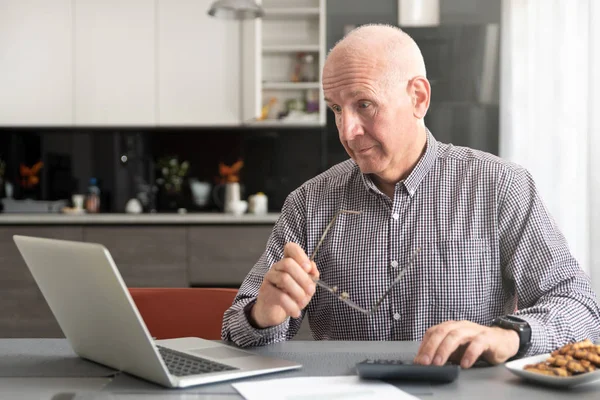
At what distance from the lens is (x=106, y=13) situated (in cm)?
452

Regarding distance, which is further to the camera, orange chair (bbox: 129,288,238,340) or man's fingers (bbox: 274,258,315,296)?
orange chair (bbox: 129,288,238,340)

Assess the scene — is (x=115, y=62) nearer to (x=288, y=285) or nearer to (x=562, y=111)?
(x=562, y=111)

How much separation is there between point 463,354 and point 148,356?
1.67 ft

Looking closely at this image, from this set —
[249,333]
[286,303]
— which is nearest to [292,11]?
[249,333]

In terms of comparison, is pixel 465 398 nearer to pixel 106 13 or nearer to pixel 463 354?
pixel 463 354

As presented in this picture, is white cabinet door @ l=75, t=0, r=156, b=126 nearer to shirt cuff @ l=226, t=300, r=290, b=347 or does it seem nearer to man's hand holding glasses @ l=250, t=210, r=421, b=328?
shirt cuff @ l=226, t=300, r=290, b=347

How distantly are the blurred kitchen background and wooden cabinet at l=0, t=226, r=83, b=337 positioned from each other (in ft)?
1.95

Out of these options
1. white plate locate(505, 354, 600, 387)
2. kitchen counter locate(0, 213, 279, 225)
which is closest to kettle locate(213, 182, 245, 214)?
kitchen counter locate(0, 213, 279, 225)

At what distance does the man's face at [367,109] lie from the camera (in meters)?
1.71

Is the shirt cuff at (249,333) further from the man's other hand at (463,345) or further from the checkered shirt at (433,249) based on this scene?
the man's other hand at (463,345)

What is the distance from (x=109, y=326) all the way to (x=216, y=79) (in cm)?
347

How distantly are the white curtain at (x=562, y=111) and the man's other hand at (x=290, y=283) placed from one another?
226 centimetres

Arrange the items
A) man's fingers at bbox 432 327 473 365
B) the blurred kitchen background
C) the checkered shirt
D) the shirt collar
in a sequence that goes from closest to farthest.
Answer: man's fingers at bbox 432 327 473 365 → the checkered shirt → the shirt collar → the blurred kitchen background

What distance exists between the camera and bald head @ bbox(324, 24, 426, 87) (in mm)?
1727
